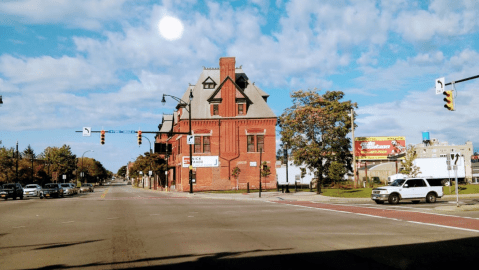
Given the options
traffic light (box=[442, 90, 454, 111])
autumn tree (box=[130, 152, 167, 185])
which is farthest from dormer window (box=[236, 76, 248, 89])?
traffic light (box=[442, 90, 454, 111])

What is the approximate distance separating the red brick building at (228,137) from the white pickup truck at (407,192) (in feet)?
100

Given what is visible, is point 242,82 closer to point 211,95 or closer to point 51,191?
point 211,95

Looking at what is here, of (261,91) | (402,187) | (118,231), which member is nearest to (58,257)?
(118,231)

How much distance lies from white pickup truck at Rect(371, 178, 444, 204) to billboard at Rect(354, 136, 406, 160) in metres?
47.6

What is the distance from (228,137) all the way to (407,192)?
33422mm

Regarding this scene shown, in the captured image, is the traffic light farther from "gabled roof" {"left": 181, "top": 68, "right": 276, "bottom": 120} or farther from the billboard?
the billboard

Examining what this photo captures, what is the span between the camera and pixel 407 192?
30.0 m

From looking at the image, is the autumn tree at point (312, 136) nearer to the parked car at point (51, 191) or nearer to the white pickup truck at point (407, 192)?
the white pickup truck at point (407, 192)

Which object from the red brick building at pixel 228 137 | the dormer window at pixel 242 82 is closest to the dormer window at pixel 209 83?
the red brick building at pixel 228 137

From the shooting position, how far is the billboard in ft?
256

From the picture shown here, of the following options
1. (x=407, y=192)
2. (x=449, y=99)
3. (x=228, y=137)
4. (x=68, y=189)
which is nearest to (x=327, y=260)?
(x=449, y=99)

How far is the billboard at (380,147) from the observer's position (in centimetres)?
7794

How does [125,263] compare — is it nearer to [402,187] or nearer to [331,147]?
[402,187]

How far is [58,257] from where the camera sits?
9922mm
